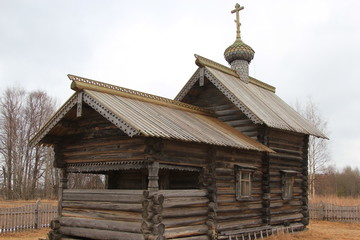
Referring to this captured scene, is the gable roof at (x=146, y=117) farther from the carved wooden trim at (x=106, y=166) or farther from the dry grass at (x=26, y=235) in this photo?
the dry grass at (x=26, y=235)

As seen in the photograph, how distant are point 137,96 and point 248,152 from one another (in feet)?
16.0

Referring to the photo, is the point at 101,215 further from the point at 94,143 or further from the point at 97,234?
the point at 94,143

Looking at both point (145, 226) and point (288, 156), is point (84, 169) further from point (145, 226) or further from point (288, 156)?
point (288, 156)

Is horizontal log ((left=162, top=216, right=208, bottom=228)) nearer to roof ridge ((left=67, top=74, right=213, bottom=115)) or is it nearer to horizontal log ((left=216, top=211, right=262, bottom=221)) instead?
horizontal log ((left=216, top=211, right=262, bottom=221))

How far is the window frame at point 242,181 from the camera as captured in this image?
1478cm

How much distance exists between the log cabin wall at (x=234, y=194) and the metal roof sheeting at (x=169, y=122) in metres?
0.66

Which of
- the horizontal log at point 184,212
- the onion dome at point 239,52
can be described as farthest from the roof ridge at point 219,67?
the horizontal log at point 184,212

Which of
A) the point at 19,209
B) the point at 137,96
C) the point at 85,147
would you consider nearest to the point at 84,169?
the point at 85,147

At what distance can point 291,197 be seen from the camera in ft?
60.2

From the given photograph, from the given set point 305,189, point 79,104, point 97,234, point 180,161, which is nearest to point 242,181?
point 180,161

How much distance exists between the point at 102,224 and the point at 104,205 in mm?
585

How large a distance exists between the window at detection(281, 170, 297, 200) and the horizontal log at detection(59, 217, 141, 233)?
27.5 ft

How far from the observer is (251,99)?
18406 mm

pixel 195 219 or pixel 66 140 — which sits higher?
pixel 66 140
